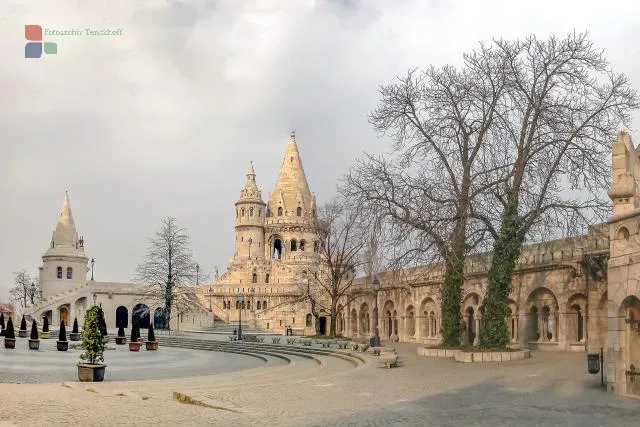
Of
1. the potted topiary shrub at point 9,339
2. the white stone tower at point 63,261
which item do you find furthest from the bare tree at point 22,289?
the potted topiary shrub at point 9,339

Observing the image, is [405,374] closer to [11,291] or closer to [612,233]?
[612,233]

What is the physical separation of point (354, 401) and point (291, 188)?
81627 mm

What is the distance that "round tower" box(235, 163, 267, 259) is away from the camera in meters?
93.7

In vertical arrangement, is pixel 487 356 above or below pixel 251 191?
below

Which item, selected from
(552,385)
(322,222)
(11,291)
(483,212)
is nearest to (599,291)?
(483,212)

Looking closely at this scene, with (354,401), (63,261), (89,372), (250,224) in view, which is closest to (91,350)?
(89,372)

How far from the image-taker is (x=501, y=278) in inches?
986

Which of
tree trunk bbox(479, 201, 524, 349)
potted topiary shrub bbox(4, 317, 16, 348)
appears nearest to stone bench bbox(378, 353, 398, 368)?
tree trunk bbox(479, 201, 524, 349)

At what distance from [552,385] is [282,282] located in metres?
70.5

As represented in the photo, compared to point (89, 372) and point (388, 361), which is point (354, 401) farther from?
point (89, 372)

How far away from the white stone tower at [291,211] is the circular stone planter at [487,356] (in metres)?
69.1

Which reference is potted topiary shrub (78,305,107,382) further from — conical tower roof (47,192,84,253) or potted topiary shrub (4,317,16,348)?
conical tower roof (47,192,84,253)

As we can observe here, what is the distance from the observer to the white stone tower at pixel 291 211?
94688 millimetres

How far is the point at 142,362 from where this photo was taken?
30.9 metres
